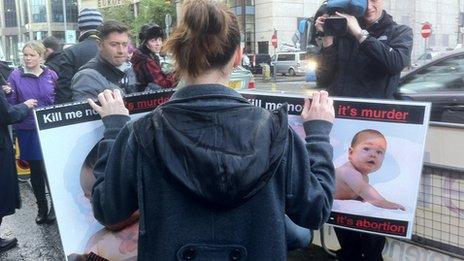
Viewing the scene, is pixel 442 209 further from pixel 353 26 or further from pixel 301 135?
pixel 353 26

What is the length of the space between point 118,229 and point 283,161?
0.93m

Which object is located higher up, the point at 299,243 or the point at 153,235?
the point at 153,235

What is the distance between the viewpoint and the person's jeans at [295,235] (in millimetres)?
1799

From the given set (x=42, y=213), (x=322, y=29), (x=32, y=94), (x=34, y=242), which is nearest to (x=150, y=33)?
(x=32, y=94)

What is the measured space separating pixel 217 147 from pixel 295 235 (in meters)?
0.59

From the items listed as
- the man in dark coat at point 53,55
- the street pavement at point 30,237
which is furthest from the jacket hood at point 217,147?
the man in dark coat at point 53,55

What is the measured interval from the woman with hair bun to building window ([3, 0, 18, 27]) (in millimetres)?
83446

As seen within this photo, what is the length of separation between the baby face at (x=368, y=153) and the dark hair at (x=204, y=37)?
0.83 meters

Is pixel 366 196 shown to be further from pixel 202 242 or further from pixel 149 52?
pixel 149 52

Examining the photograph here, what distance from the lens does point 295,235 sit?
1.82 meters

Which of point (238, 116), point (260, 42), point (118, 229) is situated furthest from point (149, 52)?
point (260, 42)

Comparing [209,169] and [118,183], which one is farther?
[118,183]

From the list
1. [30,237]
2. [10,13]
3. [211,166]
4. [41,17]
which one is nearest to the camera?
[211,166]

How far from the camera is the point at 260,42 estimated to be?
46.3 m
